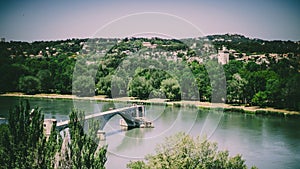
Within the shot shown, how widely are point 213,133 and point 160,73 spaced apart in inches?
516

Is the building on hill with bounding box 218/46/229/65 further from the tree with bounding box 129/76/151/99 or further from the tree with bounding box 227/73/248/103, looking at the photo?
the tree with bounding box 129/76/151/99

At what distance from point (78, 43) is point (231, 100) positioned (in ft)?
77.6

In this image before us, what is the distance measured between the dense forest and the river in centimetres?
276

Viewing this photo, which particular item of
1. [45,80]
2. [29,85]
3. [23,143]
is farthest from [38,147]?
[45,80]

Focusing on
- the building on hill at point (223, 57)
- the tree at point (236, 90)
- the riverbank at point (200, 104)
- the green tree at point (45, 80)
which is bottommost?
the riverbank at point (200, 104)

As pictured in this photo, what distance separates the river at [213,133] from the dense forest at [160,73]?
276cm

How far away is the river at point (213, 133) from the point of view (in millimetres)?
14039

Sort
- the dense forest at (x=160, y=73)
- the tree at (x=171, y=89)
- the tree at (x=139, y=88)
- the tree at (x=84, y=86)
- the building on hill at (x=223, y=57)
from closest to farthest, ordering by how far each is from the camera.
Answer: the dense forest at (x=160, y=73) < the tree at (x=171, y=89) < the tree at (x=139, y=88) < the tree at (x=84, y=86) < the building on hill at (x=223, y=57)

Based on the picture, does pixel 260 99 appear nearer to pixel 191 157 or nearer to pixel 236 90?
pixel 236 90

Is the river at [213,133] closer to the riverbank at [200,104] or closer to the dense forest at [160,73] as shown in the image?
the riverbank at [200,104]

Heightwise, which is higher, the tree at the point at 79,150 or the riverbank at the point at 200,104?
the riverbank at the point at 200,104

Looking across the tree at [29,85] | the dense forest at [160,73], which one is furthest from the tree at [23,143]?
the tree at [29,85]

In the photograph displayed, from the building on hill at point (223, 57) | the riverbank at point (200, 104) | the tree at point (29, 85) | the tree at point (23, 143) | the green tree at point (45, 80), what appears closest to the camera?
the tree at point (23, 143)

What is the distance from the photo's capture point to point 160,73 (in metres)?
30.6
